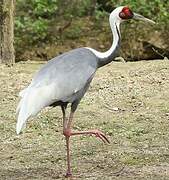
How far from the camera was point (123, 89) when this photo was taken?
29.8 ft

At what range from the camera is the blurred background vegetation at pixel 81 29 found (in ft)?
46.7

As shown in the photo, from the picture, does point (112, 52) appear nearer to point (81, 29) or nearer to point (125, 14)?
point (125, 14)

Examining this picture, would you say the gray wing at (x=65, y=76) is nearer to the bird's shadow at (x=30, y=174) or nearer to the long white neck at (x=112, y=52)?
the long white neck at (x=112, y=52)

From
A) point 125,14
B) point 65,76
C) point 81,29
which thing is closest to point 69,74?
point 65,76

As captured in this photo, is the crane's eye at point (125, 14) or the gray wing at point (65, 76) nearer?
the gray wing at point (65, 76)

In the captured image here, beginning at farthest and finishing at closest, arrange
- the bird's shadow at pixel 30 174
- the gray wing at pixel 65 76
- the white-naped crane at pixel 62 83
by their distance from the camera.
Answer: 1. the bird's shadow at pixel 30 174
2. the gray wing at pixel 65 76
3. the white-naped crane at pixel 62 83

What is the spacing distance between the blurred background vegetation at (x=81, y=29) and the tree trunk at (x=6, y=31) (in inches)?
107

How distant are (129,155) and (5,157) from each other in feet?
3.92

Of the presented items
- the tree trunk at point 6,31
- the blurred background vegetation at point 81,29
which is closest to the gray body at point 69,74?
the tree trunk at point 6,31

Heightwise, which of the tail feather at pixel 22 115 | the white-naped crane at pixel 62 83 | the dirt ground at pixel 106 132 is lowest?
the dirt ground at pixel 106 132

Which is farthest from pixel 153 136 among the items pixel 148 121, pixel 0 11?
pixel 0 11

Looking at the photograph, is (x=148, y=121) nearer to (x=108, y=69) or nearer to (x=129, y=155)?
(x=129, y=155)

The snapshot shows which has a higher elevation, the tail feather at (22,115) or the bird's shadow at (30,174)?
the tail feather at (22,115)

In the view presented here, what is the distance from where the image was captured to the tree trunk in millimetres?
11102
